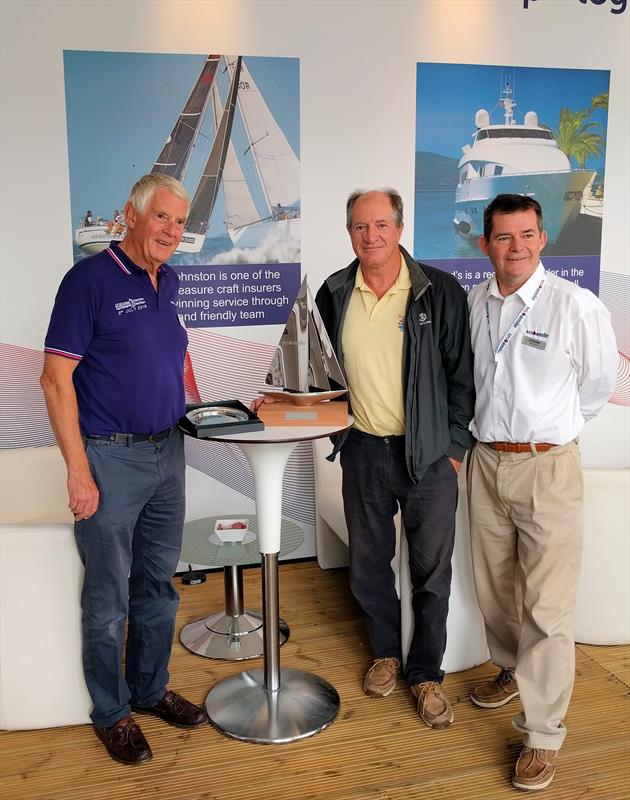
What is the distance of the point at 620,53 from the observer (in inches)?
173

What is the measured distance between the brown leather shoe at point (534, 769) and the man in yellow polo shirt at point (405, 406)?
335mm

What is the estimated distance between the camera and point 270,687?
293cm

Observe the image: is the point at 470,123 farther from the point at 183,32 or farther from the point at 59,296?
the point at 59,296

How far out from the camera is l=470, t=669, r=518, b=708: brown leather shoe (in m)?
2.93

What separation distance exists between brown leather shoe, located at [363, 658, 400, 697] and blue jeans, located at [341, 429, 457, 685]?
3 cm

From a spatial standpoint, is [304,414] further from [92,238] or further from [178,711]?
[92,238]

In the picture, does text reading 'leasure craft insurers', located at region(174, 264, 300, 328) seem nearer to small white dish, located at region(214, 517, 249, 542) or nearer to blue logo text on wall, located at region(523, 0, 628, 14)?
small white dish, located at region(214, 517, 249, 542)

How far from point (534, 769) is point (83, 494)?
5.20ft

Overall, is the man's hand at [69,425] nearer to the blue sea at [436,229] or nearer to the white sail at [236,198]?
the white sail at [236,198]

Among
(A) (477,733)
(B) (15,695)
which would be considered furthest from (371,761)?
(B) (15,695)

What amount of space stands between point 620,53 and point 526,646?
3286 mm

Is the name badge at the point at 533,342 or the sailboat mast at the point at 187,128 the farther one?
the sailboat mast at the point at 187,128

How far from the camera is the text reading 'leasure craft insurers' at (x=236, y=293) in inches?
157

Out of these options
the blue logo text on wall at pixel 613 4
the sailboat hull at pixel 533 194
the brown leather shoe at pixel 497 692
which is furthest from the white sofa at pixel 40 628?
the blue logo text on wall at pixel 613 4
